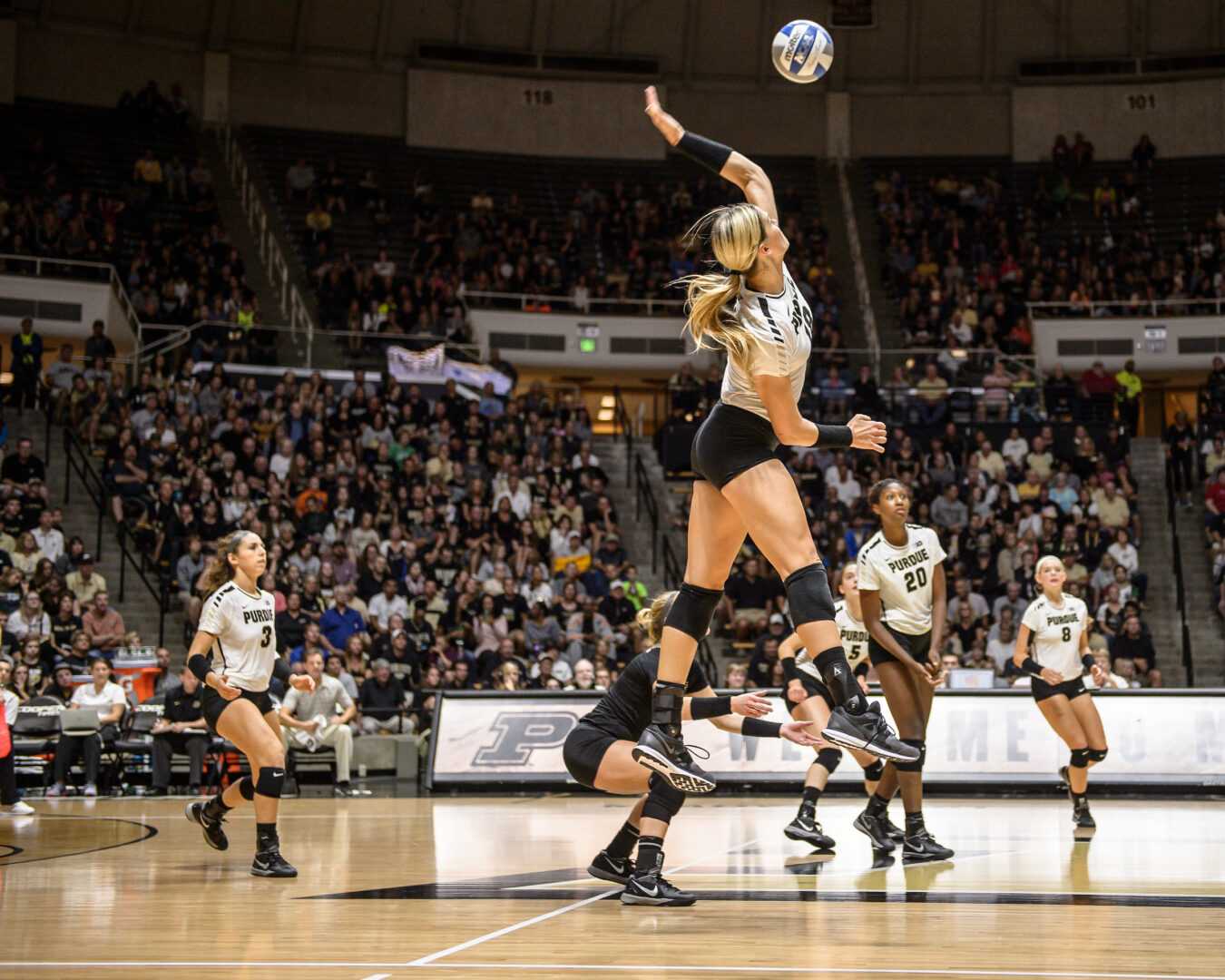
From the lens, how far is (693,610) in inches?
269

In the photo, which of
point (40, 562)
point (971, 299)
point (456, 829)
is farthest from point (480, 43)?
point (456, 829)

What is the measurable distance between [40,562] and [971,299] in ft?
62.1

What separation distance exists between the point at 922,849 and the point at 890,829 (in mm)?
630

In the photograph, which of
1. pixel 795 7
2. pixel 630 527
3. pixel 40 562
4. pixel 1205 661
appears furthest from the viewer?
pixel 795 7

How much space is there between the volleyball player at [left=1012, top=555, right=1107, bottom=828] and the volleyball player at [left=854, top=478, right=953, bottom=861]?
2.09 metres

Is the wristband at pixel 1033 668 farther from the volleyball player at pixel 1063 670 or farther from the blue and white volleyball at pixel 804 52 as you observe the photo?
the blue and white volleyball at pixel 804 52

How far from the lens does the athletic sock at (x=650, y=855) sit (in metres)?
7.13

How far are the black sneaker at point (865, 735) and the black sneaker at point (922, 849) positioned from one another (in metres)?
2.83

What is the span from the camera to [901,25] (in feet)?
114

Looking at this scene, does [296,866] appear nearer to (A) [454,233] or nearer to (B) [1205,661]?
(B) [1205,661]

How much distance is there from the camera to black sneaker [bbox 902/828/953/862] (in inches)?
355

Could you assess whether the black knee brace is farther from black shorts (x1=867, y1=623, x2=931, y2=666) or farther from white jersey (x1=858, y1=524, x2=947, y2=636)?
white jersey (x1=858, y1=524, x2=947, y2=636)

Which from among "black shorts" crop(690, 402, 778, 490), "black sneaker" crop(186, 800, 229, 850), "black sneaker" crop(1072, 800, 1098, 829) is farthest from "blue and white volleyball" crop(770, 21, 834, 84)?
"black sneaker" crop(1072, 800, 1098, 829)

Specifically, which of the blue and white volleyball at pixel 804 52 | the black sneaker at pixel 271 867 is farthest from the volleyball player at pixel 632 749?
the blue and white volleyball at pixel 804 52
